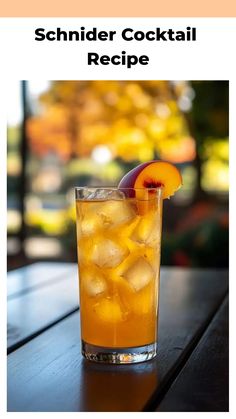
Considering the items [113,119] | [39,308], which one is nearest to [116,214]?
[39,308]

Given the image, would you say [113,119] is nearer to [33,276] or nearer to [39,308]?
[33,276]

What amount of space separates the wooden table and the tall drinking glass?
0.04m

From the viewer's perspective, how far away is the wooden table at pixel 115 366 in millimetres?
1067

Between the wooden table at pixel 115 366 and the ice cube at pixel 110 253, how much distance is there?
0.20m

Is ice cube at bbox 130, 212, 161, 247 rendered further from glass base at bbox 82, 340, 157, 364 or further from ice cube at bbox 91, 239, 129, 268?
glass base at bbox 82, 340, 157, 364

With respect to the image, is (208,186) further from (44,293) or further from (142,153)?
(44,293)

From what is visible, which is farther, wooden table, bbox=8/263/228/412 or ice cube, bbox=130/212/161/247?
ice cube, bbox=130/212/161/247

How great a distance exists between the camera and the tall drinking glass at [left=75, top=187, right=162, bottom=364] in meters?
1.28

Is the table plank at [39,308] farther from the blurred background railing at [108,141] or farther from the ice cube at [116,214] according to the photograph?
the blurred background railing at [108,141]

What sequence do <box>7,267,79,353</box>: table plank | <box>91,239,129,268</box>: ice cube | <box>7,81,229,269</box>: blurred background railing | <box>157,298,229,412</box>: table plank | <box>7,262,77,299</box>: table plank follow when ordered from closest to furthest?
<box>157,298,229,412</box>: table plank, <box>91,239,129,268</box>: ice cube, <box>7,267,79,353</box>: table plank, <box>7,262,77,299</box>: table plank, <box>7,81,229,269</box>: blurred background railing

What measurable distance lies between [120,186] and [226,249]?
3527 mm

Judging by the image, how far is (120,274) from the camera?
4.20ft

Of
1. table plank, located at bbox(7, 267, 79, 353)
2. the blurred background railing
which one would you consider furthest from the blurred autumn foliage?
table plank, located at bbox(7, 267, 79, 353)

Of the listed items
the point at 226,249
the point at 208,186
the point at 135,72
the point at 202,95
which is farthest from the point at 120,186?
the point at 208,186
